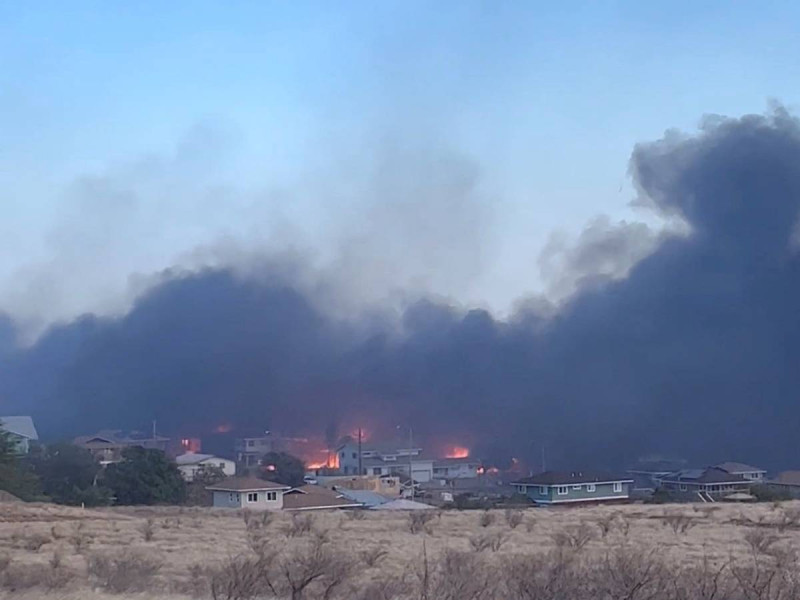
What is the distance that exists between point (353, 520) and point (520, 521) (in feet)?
15.1

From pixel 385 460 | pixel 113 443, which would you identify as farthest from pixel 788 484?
pixel 113 443

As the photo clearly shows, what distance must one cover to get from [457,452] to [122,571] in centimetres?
→ 6028

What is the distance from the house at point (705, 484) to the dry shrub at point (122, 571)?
3077 centimetres

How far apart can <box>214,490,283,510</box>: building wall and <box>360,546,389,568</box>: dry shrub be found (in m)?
18.6

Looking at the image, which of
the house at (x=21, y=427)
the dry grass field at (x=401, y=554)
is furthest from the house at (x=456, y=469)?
the dry grass field at (x=401, y=554)

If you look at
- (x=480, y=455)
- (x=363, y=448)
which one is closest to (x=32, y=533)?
(x=363, y=448)

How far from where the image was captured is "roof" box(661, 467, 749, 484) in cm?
5016

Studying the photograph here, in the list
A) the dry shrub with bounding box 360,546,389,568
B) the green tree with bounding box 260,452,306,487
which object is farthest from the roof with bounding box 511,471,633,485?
the dry shrub with bounding box 360,546,389,568

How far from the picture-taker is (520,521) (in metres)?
26.2

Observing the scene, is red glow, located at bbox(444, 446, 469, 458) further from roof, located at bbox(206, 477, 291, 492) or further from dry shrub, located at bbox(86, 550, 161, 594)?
dry shrub, located at bbox(86, 550, 161, 594)

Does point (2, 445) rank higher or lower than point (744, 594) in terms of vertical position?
higher

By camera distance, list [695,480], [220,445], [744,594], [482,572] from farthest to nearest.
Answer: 1. [220,445]
2. [695,480]
3. [482,572]
4. [744,594]

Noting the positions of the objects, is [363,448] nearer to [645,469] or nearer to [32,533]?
[645,469]

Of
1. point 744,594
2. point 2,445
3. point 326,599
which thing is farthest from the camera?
point 2,445
